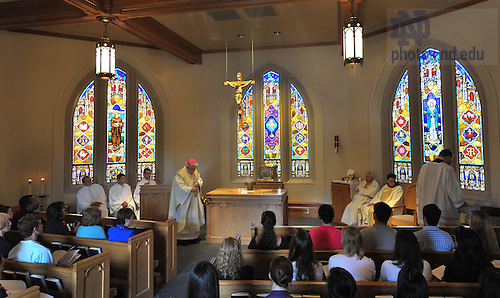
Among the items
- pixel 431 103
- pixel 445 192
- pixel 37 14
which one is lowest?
pixel 445 192

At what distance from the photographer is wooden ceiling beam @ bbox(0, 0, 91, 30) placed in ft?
19.4

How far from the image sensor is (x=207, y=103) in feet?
31.9

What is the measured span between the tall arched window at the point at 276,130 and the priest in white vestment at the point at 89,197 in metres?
3.58

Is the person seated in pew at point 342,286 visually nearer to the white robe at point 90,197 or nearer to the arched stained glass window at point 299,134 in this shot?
the white robe at point 90,197

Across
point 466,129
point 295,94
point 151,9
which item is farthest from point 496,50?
point 151,9

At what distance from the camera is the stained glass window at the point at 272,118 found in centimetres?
974

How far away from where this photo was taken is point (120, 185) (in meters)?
7.91

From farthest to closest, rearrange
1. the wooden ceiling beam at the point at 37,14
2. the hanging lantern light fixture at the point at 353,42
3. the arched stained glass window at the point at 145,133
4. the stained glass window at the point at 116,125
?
the arched stained glass window at the point at 145,133, the stained glass window at the point at 116,125, the wooden ceiling beam at the point at 37,14, the hanging lantern light fixture at the point at 353,42

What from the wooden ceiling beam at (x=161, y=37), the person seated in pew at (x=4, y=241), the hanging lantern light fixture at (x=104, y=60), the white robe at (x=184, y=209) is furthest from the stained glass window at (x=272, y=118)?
the person seated in pew at (x=4, y=241)

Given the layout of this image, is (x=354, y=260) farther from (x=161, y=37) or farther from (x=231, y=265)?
(x=161, y=37)

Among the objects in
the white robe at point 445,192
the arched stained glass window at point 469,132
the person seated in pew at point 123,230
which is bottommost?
the person seated in pew at point 123,230

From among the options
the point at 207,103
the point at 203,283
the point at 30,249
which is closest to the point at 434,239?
the point at 203,283

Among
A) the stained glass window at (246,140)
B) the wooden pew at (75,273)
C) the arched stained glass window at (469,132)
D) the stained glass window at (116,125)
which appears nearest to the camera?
the wooden pew at (75,273)

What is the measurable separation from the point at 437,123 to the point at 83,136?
7775 mm
